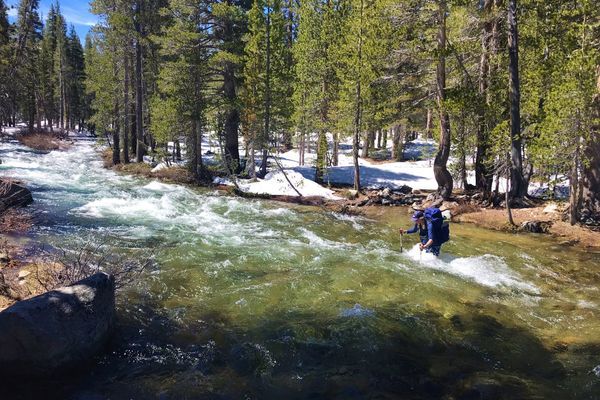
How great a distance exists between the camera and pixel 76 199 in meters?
18.5

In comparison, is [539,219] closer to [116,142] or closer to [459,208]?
[459,208]

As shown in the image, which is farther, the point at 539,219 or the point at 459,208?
the point at 459,208

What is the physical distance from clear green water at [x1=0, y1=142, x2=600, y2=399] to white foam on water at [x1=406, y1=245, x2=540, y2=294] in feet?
0.20

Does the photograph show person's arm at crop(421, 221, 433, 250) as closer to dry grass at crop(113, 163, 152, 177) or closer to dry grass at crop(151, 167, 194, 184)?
dry grass at crop(151, 167, 194, 184)

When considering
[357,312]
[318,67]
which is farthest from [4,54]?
[357,312]

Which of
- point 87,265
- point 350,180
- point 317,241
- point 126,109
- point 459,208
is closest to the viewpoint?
point 87,265

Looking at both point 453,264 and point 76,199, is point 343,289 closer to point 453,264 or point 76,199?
point 453,264

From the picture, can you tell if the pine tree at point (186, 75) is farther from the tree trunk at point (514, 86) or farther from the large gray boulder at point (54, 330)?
the large gray boulder at point (54, 330)

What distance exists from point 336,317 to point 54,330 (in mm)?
4580

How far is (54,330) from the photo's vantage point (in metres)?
5.64

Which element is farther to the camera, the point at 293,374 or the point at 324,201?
the point at 324,201

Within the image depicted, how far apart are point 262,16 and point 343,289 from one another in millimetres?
18888

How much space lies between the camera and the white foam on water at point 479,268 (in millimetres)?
10180

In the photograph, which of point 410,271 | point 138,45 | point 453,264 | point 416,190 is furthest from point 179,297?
point 138,45
